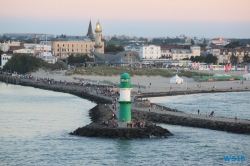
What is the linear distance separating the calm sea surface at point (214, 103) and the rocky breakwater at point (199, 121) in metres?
3.22

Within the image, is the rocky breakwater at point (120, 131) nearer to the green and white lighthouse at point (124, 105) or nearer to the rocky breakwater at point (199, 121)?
the green and white lighthouse at point (124, 105)

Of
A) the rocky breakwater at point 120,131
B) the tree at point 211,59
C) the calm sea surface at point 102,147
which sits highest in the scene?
the tree at point 211,59

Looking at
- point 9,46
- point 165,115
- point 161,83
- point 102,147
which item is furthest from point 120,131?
point 9,46

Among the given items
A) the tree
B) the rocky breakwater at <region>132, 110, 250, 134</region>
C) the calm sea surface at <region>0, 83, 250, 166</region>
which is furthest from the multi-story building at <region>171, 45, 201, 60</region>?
the calm sea surface at <region>0, 83, 250, 166</region>

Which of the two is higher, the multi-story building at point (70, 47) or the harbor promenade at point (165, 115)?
the multi-story building at point (70, 47)

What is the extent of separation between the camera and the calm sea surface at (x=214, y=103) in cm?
3320

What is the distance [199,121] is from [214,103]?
1117 cm

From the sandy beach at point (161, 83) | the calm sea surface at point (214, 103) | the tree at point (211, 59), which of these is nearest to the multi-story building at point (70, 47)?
the tree at point (211, 59)

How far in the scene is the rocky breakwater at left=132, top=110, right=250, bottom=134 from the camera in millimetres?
25531

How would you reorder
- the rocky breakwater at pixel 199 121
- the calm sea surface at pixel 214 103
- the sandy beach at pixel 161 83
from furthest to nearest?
1. the sandy beach at pixel 161 83
2. the calm sea surface at pixel 214 103
3. the rocky breakwater at pixel 199 121

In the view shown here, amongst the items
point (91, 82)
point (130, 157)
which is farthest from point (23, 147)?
point (91, 82)

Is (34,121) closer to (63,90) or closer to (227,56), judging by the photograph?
(63,90)

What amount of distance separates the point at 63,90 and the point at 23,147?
83.9 feet

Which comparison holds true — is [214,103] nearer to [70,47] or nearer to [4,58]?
[4,58]
